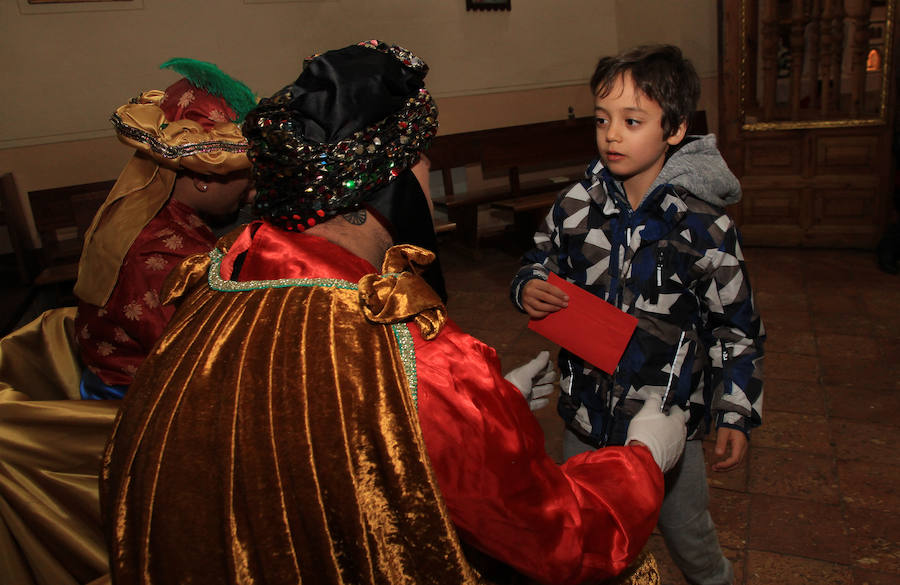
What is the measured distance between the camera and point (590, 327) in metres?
1.55

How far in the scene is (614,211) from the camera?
5.27ft

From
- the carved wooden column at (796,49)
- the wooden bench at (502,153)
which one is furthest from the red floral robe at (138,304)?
the carved wooden column at (796,49)

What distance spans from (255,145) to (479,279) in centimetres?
449

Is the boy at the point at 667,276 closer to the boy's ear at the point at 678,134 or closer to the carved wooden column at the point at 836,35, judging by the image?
the boy's ear at the point at 678,134

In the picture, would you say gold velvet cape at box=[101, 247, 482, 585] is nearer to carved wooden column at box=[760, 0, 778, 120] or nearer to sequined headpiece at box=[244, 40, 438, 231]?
sequined headpiece at box=[244, 40, 438, 231]

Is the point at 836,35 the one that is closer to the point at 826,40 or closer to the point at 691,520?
the point at 826,40

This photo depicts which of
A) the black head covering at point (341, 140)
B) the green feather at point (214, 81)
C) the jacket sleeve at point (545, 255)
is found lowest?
the jacket sleeve at point (545, 255)

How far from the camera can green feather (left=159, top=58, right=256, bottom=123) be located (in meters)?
1.94

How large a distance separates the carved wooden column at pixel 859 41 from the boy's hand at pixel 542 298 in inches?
178

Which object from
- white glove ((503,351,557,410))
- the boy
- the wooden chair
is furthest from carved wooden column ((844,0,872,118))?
the wooden chair

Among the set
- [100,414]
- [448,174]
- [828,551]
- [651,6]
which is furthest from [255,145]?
[651,6]

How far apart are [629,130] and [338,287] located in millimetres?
863

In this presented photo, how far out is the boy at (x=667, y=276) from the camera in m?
1.51

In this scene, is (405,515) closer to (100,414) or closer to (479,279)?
(100,414)
